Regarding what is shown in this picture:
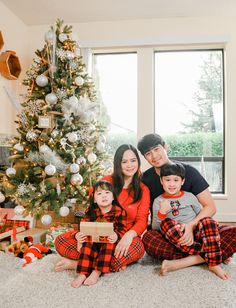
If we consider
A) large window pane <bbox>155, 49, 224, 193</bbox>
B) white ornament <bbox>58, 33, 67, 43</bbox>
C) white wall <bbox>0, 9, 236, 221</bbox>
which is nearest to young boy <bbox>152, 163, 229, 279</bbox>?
white ornament <bbox>58, 33, 67, 43</bbox>

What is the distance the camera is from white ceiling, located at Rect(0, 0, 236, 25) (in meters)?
3.59

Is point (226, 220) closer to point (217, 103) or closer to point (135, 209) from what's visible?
point (217, 103)

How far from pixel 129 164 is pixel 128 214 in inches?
12.5

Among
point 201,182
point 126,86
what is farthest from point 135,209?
point 126,86

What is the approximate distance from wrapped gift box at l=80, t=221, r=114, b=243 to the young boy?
1.11 feet

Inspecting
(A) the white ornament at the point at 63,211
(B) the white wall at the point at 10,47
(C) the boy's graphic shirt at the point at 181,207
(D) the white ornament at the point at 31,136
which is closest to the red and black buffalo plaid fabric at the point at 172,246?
(C) the boy's graphic shirt at the point at 181,207

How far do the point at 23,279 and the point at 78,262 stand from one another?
31cm

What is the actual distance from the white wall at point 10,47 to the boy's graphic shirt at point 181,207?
2.21 meters

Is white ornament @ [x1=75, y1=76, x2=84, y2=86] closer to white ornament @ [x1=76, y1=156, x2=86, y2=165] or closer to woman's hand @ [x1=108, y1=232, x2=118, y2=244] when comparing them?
white ornament @ [x1=76, y1=156, x2=86, y2=165]

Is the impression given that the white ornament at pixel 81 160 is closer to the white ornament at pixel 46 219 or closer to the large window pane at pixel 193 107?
the white ornament at pixel 46 219

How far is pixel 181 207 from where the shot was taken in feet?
6.49

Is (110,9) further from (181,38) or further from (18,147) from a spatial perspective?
(18,147)

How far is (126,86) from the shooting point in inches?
169

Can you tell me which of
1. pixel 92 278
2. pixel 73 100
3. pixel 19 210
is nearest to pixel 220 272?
pixel 92 278
